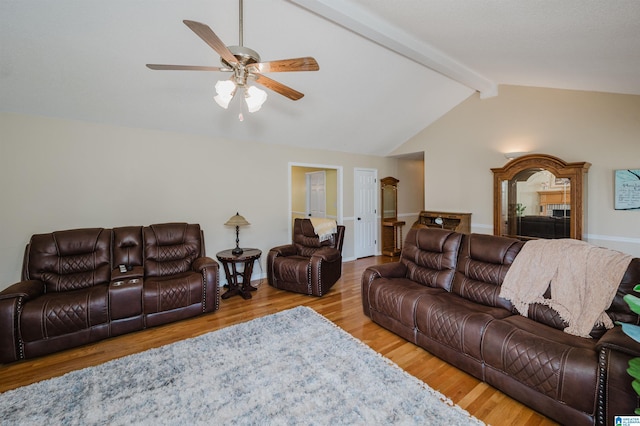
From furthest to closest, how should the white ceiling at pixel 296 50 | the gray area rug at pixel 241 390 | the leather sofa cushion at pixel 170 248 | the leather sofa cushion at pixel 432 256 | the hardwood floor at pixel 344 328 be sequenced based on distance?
the leather sofa cushion at pixel 170 248 < the leather sofa cushion at pixel 432 256 < the white ceiling at pixel 296 50 < the hardwood floor at pixel 344 328 < the gray area rug at pixel 241 390

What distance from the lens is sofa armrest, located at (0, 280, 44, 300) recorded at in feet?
7.63

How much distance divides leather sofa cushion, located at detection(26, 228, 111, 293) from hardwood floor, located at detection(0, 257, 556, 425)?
29.6 inches

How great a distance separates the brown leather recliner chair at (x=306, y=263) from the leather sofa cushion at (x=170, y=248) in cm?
113

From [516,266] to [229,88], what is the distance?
2.82 metres

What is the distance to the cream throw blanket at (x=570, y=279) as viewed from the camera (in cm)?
183

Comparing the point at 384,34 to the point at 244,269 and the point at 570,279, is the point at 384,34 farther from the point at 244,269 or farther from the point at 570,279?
the point at 244,269

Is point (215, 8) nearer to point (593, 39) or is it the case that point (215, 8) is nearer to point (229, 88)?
point (229, 88)

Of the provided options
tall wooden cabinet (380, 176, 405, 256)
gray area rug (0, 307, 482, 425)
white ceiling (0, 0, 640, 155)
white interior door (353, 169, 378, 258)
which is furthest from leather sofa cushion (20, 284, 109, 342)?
tall wooden cabinet (380, 176, 405, 256)

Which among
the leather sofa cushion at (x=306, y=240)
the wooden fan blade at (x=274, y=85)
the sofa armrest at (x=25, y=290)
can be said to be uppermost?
the wooden fan blade at (x=274, y=85)

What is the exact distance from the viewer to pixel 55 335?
244 centimetres

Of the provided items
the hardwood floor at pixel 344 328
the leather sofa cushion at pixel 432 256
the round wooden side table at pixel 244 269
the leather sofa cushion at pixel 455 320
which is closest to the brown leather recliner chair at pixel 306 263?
the hardwood floor at pixel 344 328

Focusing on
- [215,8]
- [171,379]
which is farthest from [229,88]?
[171,379]

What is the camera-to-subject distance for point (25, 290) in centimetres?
244

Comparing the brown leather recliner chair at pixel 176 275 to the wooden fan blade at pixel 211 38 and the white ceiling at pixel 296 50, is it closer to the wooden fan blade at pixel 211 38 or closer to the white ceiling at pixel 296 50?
the white ceiling at pixel 296 50
